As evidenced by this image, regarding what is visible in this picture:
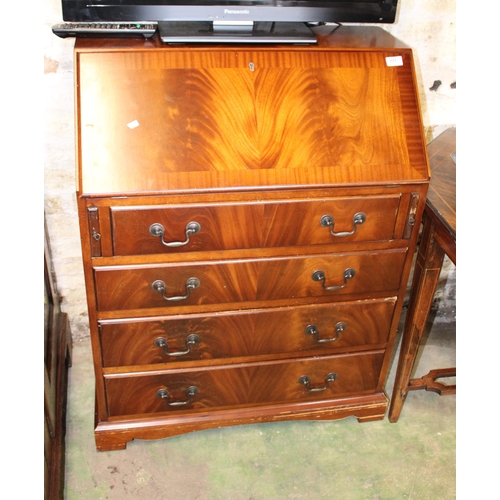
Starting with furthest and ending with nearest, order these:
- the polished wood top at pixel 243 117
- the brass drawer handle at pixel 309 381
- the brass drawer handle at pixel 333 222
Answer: the brass drawer handle at pixel 309 381, the brass drawer handle at pixel 333 222, the polished wood top at pixel 243 117

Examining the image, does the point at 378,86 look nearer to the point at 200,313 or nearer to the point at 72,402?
the point at 200,313

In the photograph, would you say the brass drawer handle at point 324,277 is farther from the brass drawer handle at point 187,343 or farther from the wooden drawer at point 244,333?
the brass drawer handle at point 187,343

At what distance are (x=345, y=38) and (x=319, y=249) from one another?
0.67 meters

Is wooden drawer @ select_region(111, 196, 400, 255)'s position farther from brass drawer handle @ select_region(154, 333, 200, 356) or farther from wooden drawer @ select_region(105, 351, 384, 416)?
wooden drawer @ select_region(105, 351, 384, 416)

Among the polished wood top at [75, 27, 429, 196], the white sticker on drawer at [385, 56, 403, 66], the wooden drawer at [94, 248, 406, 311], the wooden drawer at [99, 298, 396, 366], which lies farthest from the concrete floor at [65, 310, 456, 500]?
the white sticker on drawer at [385, 56, 403, 66]

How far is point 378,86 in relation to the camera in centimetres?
167

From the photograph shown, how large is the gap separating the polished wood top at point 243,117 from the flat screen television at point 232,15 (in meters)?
0.05

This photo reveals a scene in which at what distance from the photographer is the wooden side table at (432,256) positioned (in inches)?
68.0

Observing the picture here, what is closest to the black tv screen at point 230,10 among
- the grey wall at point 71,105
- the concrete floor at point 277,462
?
the grey wall at point 71,105

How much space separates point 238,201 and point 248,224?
82 mm

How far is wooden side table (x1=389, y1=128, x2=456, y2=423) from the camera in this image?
1727 mm

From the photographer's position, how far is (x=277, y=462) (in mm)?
2039

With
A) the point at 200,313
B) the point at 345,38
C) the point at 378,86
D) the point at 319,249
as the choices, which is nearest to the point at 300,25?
the point at 345,38
